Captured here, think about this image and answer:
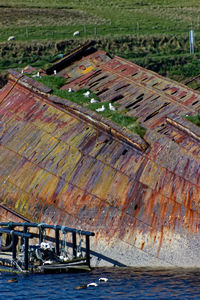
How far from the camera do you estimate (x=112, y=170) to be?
22969 millimetres

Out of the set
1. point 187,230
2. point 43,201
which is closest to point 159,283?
point 187,230

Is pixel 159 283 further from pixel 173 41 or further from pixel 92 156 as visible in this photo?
pixel 173 41

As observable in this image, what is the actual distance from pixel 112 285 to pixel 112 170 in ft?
14.6

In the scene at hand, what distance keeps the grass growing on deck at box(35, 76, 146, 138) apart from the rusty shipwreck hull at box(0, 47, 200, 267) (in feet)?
1.24

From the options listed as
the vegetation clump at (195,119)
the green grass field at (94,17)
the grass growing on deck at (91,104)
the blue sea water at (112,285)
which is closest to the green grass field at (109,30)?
the green grass field at (94,17)

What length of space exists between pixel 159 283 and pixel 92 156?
551 centimetres

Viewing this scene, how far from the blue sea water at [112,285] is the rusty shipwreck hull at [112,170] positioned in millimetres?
737

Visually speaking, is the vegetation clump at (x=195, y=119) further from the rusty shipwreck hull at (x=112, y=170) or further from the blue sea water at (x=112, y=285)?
the blue sea water at (x=112, y=285)

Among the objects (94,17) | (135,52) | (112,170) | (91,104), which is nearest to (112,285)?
Answer: (112,170)

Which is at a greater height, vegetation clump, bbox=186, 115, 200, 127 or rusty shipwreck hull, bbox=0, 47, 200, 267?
vegetation clump, bbox=186, 115, 200, 127

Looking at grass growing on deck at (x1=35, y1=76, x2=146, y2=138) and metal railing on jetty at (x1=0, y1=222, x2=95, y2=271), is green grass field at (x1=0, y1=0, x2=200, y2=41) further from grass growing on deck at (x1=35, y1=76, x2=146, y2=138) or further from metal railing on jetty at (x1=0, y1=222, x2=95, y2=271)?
metal railing on jetty at (x1=0, y1=222, x2=95, y2=271)

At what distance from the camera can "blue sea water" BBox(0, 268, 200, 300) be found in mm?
18672

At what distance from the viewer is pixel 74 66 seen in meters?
29.3

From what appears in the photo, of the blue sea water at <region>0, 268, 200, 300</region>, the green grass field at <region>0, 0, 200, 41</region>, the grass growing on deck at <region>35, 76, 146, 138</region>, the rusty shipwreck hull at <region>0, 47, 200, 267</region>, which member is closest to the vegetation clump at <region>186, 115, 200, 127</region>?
the rusty shipwreck hull at <region>0, 47, 200, 267</region>
